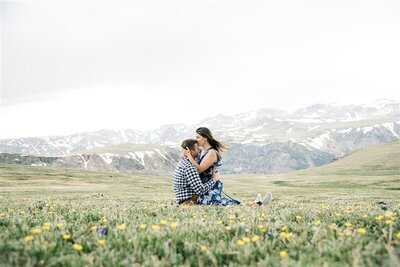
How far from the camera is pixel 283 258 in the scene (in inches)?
159

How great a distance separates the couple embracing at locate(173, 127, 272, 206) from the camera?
12.7 metres

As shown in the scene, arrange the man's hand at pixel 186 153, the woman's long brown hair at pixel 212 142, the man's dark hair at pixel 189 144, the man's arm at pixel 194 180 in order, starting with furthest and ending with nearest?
1. the woman's long brown hair at pixel 212 142
2. the man's dark hair at pixel 189 144
3. the man's hand at pixel 186 153
4. the man's arm at pixel 194 180

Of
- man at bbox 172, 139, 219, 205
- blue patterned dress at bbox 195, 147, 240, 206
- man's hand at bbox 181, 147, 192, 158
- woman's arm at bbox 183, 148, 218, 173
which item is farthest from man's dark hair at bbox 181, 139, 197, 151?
blue patterned dress at bbox 195, 147, 240, 206

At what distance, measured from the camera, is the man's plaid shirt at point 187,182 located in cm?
1268

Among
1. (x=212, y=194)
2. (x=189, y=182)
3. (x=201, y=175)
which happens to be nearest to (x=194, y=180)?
(x=189, y=182)

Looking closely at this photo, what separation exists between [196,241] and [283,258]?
4.54 ft

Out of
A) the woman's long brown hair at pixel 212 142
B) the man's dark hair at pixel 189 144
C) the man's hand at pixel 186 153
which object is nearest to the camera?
the man's hand at pixel 186 153

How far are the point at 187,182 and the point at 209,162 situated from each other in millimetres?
1032

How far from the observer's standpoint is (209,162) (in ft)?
42.1

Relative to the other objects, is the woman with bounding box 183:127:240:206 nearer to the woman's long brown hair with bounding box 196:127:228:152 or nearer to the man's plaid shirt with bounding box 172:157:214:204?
the woman's long brown hair with bounding box 196:127:228:152

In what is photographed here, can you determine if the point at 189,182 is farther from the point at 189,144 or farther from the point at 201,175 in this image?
the point at 189,144

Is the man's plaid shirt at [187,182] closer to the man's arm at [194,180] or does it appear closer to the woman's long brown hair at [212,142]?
the man's arm at [194,180]

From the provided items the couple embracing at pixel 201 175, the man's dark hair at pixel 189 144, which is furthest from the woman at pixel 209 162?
the man's dark hair at pixel 189 144

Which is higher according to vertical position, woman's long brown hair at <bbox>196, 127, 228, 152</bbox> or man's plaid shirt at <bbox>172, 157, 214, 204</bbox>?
woman's long brown hair at <bbox>196, 127, 228, 152</bbox>
